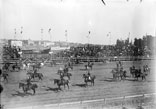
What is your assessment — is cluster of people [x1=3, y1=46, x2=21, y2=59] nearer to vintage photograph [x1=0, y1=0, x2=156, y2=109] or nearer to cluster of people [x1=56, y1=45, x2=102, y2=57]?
vintage photograph [x1=0, y1=0, x2=156, y2=109]

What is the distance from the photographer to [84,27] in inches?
628

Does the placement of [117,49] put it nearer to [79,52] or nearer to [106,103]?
[79,52]

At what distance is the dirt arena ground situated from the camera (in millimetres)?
13977

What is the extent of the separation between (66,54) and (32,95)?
7757mm

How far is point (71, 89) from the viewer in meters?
16.5

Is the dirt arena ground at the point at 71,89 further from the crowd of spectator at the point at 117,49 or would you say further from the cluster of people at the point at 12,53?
the crowd of spectator at the point at 117,49

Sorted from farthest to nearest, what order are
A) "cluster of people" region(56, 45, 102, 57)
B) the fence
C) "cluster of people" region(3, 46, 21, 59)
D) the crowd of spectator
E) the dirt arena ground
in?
"cluster of people" region(56, 45, 102, 57), the crowd of spectator, "cluster of people" region(3, 46, 21, 59), the dirt arena ground, the fence

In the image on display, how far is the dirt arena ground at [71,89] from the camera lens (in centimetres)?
1398

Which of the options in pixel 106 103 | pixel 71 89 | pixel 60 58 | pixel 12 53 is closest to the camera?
pixel 106 103

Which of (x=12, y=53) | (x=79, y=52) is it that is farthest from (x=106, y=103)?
(x=79, y=52)

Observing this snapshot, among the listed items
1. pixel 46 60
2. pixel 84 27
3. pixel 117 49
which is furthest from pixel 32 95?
pixel 117 49

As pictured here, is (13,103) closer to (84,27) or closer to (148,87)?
(84,27)

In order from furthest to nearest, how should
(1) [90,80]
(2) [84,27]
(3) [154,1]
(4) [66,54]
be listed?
(4) [66,54], (1) [90,80], (2) [84,27], (3) [154,1]

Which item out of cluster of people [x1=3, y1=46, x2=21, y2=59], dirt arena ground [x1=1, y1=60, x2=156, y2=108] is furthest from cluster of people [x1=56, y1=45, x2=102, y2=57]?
cluster of people [x1=3, y1=46, x2=21, y2=59]
